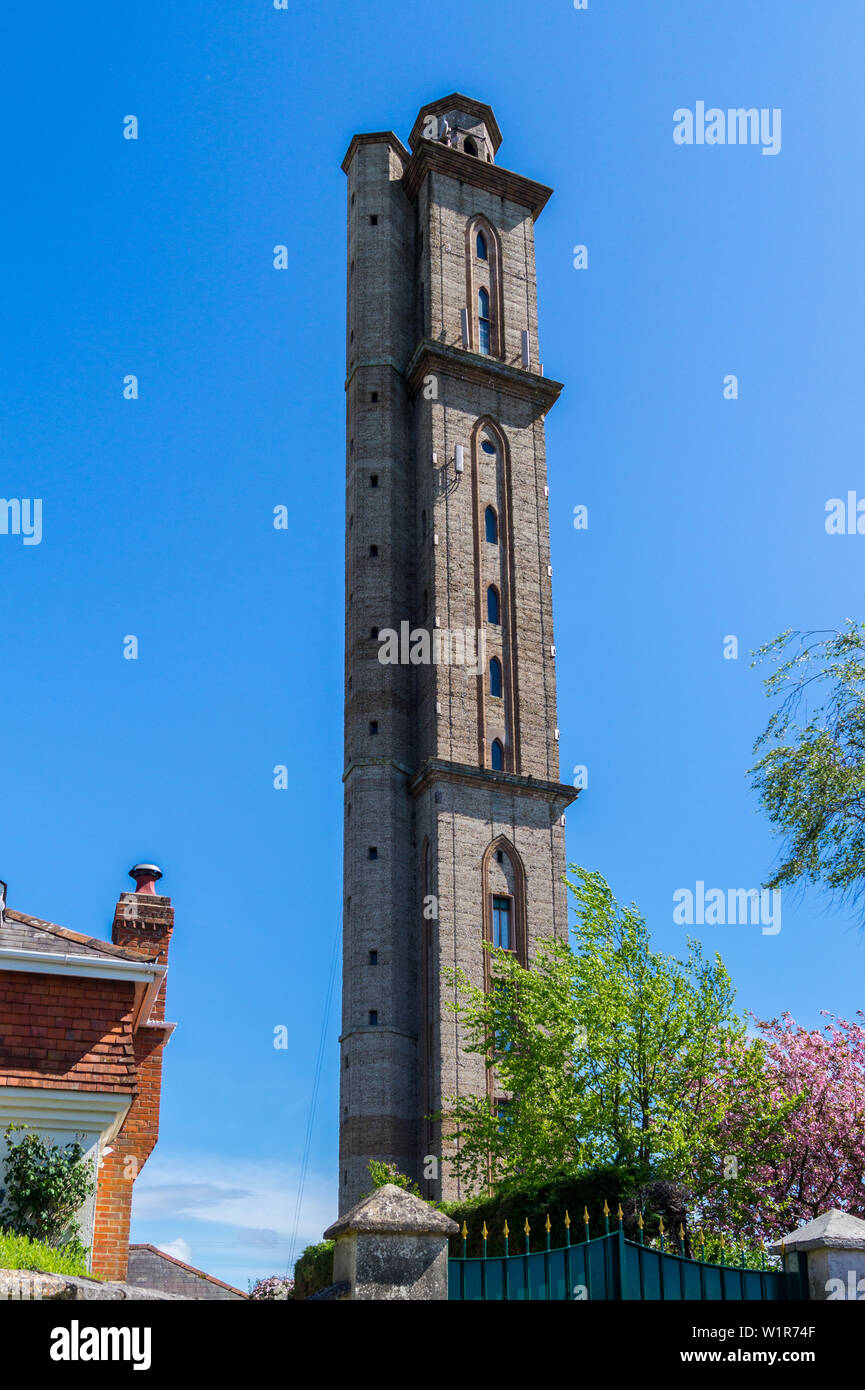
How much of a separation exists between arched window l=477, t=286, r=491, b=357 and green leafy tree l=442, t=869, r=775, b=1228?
34508 mm

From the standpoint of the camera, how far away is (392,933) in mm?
45812

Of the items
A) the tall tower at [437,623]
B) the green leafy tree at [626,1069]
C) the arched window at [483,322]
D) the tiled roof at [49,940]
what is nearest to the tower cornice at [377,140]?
the tall tower at [437,623]

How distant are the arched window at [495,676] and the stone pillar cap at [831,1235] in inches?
1565

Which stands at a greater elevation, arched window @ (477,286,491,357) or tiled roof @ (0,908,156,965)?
arched window @ (477,286,491,357)

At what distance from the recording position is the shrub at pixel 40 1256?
9623 millimetres

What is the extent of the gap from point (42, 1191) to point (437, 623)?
37393 millimetres

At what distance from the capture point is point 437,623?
4884 centimetres

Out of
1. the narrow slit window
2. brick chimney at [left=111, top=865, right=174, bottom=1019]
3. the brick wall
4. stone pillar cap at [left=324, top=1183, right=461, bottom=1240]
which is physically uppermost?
the narrow slit window

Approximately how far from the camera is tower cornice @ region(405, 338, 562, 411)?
5272 cm

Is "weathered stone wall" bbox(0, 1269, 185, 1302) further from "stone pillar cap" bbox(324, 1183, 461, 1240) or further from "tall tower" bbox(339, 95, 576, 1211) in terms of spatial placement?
"tall tower" bbox(339, 95, 576, 1211)

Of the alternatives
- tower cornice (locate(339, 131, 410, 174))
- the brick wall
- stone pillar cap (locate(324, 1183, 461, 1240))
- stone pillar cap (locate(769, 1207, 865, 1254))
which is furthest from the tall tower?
stone pillar cap (locate(324, 1183, 461, 1240))
